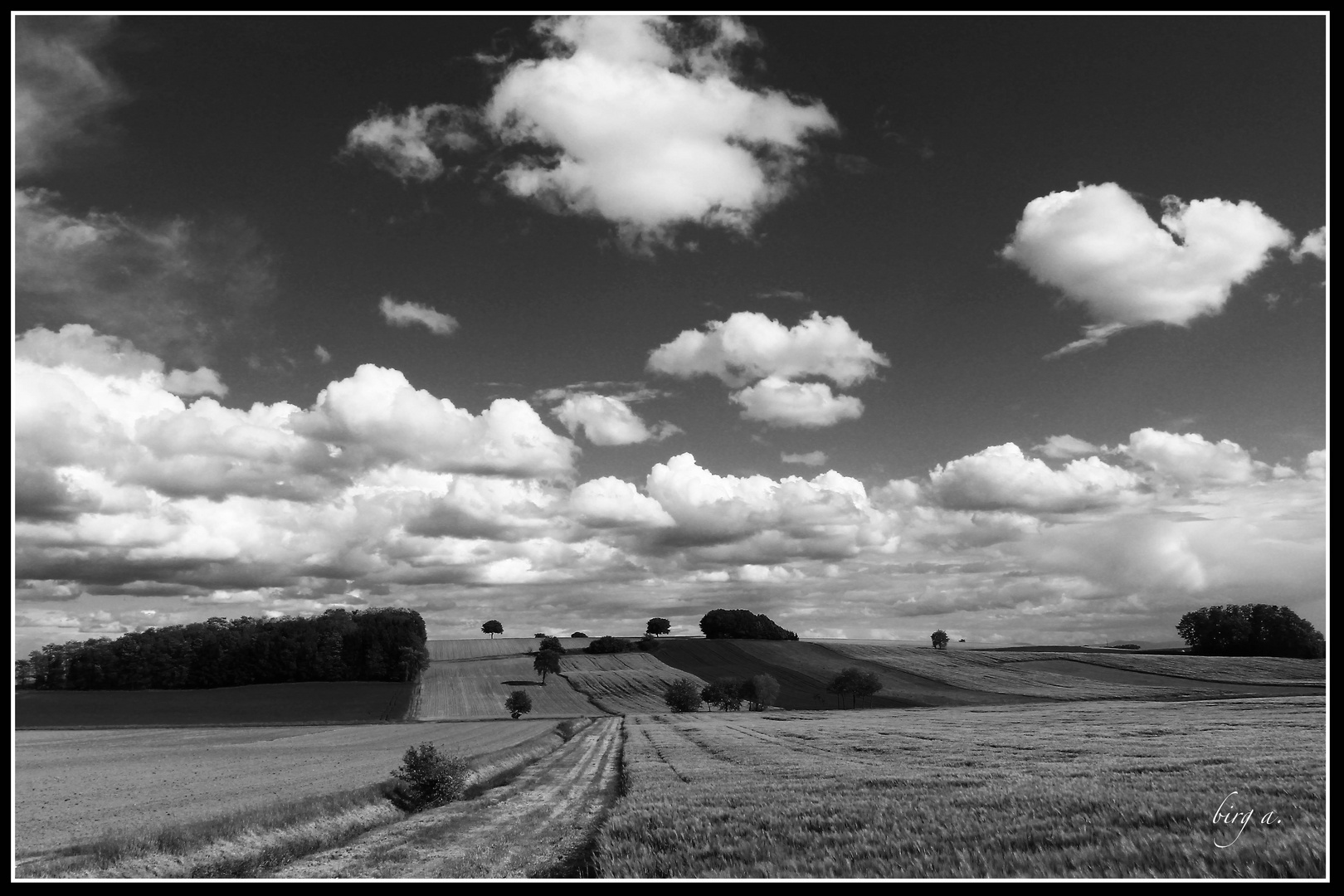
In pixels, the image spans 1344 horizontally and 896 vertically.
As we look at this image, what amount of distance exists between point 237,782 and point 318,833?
30.6m

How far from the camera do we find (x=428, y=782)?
3284cm

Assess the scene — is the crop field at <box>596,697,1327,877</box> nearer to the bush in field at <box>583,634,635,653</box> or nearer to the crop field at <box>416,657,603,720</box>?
the crop field at <box>416,657,603,720</box>

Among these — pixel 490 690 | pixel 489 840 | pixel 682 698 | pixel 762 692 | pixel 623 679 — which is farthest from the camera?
pixel 623 679

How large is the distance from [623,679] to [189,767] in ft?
333

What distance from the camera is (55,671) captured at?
133 metres

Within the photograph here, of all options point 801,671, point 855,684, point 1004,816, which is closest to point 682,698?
point 855,684

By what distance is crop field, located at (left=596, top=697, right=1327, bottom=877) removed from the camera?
1009cm

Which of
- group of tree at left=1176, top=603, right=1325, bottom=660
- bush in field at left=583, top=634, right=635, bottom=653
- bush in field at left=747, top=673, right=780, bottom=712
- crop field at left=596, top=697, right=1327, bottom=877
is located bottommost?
bush in field at left=583, top=634, right=635, bottom=653

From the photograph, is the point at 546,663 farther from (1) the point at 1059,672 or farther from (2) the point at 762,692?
(1) the point at 1059,672

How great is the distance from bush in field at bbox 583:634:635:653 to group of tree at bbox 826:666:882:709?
77.0 meters

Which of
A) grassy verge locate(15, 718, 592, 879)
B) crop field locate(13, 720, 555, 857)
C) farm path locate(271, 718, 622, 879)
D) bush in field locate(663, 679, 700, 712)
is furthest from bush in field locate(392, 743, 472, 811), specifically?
bush in field locate(663, 679, 700, 712)

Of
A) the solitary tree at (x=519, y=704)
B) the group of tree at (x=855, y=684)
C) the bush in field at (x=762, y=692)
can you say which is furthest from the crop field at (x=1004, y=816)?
the bush in field at (x=762, y=692)

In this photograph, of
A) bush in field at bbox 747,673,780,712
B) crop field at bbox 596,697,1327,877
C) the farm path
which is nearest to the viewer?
crop field at bbox 596,697,1327,877

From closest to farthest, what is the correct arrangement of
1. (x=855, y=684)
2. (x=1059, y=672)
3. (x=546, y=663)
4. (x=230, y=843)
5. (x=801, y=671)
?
(x=230, y=843) → (x=855, y=684) → (x=1059, y=672) → (x=801, y=671) → (x=546, y=663)
